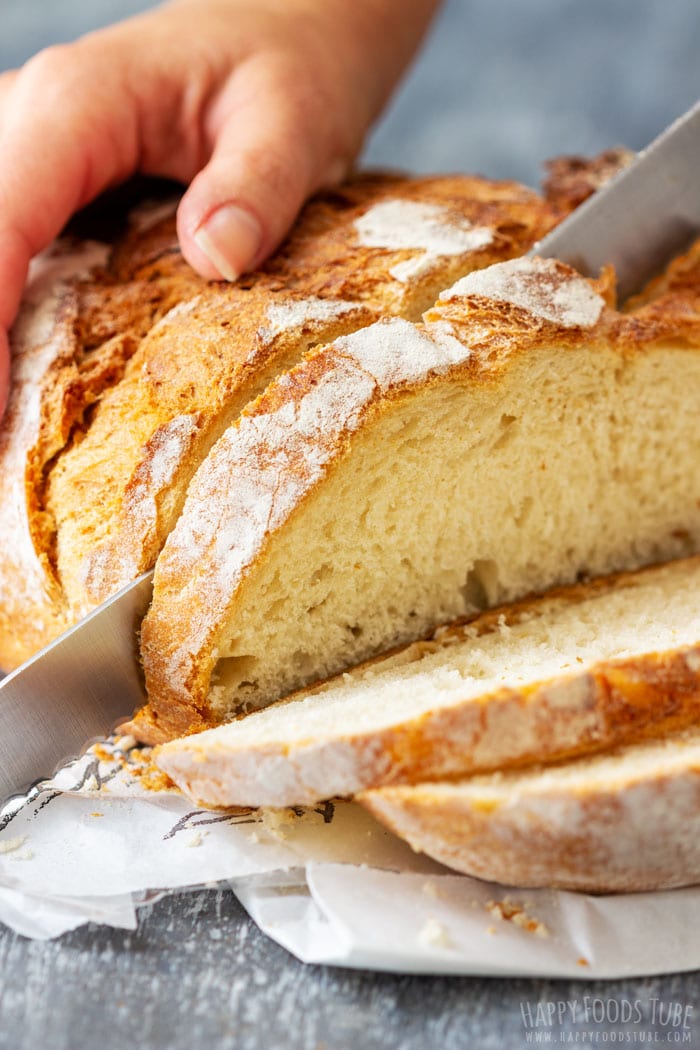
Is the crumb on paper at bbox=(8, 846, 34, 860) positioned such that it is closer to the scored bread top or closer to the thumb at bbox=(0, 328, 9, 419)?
the scored bread top

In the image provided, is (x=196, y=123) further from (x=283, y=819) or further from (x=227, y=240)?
(x=283, y=819)

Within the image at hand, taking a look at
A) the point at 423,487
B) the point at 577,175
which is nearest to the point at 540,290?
the point at 423,487

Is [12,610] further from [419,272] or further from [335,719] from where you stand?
[419,272]

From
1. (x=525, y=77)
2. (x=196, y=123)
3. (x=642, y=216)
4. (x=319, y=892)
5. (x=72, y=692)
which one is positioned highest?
(x=196, y=123)

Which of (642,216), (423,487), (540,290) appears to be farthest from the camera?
(642,216)

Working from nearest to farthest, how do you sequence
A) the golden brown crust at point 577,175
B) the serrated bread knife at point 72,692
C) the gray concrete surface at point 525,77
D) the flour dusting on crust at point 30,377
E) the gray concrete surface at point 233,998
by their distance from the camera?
the gray concrete surface at point 233,998 → the serrated bread knife at point 72,692 → the flour dusting on crust at point 30,377 → the golden brown crust at point 577,175 → the gray concrete surface at point 525,77

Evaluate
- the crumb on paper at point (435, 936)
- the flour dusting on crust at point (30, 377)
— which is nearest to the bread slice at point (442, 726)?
the crumb on paper at point (435, 936)

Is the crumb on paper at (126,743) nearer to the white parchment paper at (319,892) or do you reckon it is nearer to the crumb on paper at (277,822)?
the white parchment paper at (319,892)
